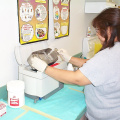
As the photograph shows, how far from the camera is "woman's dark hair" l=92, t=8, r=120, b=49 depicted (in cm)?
92

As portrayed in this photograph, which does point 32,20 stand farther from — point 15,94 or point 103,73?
point 103,73

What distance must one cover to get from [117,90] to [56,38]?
92 centimetres

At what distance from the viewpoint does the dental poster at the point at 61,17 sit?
164 centimetres

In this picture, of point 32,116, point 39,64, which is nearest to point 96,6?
point 39,64

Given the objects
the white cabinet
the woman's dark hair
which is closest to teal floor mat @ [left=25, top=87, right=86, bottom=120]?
the woman's dark hair

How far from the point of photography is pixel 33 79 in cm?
115

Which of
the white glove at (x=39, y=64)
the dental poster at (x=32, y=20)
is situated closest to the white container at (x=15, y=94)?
the white glove at (x=39, y=64)

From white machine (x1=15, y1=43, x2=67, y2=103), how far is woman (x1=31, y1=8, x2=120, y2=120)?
79mm

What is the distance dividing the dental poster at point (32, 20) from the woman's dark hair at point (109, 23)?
0.59 metres

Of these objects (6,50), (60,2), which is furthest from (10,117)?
(60,2)

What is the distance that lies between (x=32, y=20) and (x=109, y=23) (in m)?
0.69

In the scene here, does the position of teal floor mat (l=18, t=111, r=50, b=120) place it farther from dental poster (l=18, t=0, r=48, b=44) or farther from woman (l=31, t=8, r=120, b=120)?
dental poster (l=18, t=0, r=48, b=44)

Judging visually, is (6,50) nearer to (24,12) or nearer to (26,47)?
(26,47)

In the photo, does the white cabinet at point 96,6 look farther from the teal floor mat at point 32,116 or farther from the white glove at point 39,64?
the teal floor mat at point 32,116
